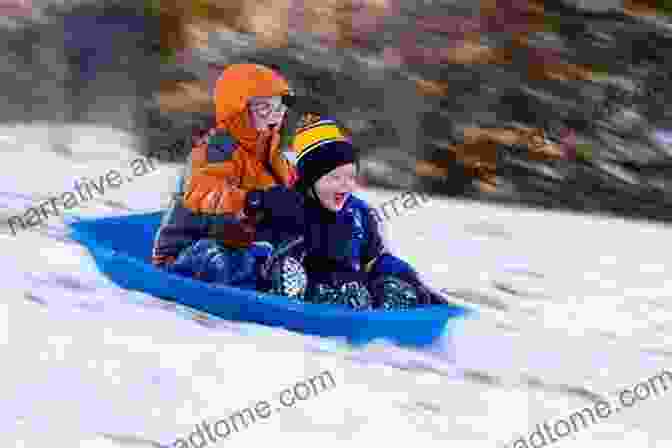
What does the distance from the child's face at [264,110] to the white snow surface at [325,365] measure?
1091 millimetres

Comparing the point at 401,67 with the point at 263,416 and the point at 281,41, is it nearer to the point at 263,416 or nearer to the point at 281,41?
the point at 281,41

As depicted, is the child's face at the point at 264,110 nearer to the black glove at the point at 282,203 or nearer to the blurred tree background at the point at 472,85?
the black glove at the point at 282,203

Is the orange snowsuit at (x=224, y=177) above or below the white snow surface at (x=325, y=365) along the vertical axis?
above

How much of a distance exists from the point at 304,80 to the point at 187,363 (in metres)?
7.11

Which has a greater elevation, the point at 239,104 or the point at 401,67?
the point at 239,104

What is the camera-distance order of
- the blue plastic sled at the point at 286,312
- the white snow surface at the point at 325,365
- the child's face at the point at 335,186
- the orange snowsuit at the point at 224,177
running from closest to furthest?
the white snow surface at the point at 325,365, the blue plastic sled at the point at 286,312, the child's face at the point at 335,186, the orange snowsuit at the point at 224,177

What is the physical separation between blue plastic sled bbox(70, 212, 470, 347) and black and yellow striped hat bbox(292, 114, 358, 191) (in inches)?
26.4

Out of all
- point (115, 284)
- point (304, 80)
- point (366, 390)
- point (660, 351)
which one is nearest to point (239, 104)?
point (115, 284)

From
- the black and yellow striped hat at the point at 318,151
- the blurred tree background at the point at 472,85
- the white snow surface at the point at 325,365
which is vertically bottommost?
the blurred tree background at the point at 472,85

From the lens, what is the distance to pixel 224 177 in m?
5.75

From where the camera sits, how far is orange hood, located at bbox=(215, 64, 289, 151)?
5727mm

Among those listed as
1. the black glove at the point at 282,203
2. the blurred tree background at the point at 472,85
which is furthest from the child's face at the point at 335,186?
the blurred tree background at the point at 472,85

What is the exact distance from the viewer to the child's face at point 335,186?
18.0ft

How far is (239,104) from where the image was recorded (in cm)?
576
